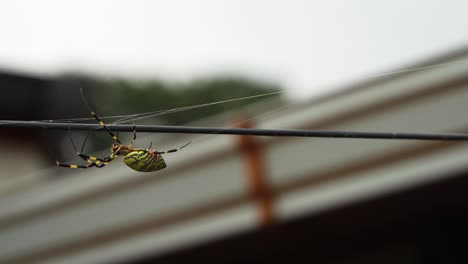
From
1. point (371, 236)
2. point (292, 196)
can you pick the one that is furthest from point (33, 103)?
point (292, 196)

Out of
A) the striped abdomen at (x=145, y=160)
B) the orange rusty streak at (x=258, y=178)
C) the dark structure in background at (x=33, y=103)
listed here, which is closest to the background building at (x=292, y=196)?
the orange rusty streak at (x=258, y=178)

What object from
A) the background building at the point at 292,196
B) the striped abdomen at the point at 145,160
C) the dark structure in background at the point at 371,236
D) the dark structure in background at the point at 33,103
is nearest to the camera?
the striped abdomen at the point at 145,160

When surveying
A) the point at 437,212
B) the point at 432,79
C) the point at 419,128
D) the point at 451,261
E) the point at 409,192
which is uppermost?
the point at 432,79

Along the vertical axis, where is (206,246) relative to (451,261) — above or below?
above

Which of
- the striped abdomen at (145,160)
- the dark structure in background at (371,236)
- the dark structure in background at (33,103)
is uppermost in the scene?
the dark structure in background at (33,103)

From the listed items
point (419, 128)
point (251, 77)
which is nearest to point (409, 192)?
point (419, 128)

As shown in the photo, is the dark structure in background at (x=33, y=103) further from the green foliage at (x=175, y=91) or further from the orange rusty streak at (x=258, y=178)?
the green foliage at (x=175, y=91)

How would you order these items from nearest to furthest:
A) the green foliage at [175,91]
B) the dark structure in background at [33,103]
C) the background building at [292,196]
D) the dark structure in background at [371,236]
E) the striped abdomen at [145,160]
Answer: the striped abdomen at [145,160] < the background building at [292,196] < the dark structure in background at [371,236] < the dark structure in background at [33,103] < the green foliage at [175,91]

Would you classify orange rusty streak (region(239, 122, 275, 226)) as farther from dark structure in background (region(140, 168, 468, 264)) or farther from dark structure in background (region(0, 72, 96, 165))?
dark structure in background (region(0, 72, 96, 165))

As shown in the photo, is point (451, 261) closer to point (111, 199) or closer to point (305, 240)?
point (305, 240)

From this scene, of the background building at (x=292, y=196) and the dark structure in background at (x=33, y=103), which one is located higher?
the dark structure in background at (x=33, y=103)
